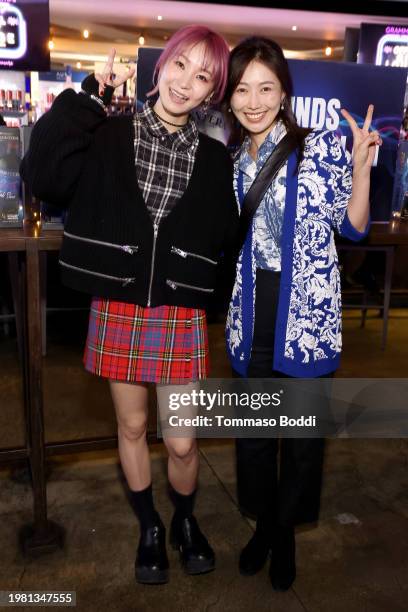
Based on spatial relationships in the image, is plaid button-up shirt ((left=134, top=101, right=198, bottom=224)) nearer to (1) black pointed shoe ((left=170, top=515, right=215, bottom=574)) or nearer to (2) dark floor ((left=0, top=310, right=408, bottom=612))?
(1) black pointed shoe ((left=170, top=515, right=215, bottom=574))

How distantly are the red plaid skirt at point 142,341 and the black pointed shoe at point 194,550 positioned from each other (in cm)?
55

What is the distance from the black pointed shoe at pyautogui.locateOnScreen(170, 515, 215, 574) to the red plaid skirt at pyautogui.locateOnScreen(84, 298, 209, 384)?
55 centimetres

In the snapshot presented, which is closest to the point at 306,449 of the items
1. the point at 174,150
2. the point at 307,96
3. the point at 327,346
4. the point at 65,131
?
the point at 327,346

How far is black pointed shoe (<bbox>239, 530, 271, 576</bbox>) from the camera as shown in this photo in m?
2.00

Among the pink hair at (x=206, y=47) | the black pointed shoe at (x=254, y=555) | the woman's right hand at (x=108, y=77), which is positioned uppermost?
the pink hair at (x=206, y=47)

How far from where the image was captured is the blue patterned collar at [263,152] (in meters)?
1.69

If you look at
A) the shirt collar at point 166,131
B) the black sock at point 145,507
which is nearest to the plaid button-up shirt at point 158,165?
the shirt collar at point 166,131

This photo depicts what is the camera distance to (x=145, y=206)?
1612mm

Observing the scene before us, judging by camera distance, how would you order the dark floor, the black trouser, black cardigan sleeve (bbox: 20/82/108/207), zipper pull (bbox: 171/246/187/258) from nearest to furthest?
black cardigan sleeve (bbox: 20/82/108/207) < zipper pull (bbox: 171/246/187/258) < the black trouser < the dark floor

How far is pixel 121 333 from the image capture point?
5.65 feet

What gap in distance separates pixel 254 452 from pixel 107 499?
2.60 feet

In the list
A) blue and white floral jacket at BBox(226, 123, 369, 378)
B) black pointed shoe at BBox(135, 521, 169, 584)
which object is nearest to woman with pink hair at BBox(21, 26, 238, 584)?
blue and white floral jacket at BBox(226, 123, 369, 378)

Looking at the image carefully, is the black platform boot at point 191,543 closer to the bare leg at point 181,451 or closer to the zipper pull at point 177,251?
the bare leg at point 181,451

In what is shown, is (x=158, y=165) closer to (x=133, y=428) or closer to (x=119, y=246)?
(x=119, y=246)
